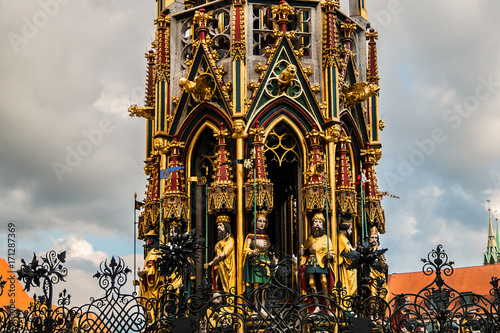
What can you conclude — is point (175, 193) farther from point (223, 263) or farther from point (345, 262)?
point (345, 262)

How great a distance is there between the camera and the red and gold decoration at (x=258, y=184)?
2853cm

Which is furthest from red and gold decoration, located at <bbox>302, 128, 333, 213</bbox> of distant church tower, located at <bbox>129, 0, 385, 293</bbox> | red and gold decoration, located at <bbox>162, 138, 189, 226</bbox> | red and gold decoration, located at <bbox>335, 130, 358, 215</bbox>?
red and gold decoration, located at <bbox>162, 138, 189, 226</bbox>

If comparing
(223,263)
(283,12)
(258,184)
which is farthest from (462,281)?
(223,263)

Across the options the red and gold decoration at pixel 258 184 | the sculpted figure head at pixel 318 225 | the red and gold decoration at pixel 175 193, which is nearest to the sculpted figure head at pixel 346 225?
the sculpted figure head at pixel 318 225

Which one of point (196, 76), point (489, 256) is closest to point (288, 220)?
point (196, 76)

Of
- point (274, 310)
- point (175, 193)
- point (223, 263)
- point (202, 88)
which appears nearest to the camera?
point (274, 310)

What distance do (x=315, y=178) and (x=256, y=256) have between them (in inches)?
139

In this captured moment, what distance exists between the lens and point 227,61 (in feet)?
101

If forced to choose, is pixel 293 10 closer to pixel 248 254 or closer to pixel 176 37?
pixel 176 37

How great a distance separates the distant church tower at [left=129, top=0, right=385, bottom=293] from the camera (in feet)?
95.7

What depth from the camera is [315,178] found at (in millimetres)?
29234

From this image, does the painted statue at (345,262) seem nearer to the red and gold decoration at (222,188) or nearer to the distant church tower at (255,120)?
the distant church tower at (255,120)

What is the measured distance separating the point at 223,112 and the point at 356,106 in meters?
5.43

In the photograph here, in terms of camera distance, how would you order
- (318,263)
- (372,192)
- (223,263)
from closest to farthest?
(318,263) → (223,263) → (372,192)
